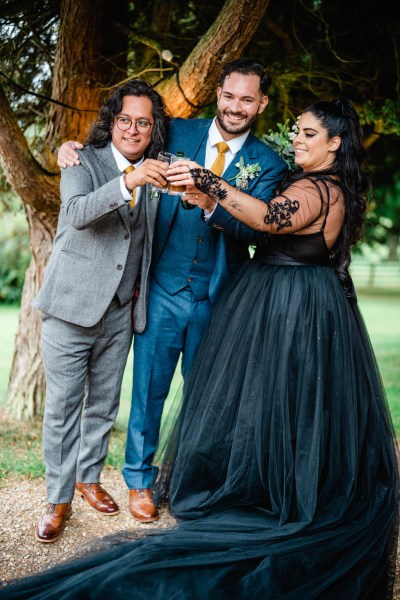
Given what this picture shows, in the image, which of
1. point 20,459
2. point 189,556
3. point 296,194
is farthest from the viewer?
point 20,459

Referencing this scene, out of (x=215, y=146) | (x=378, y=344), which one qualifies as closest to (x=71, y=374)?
(x=215, y=146)

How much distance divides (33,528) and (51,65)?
2947 mm

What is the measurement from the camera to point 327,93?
16.1 feet

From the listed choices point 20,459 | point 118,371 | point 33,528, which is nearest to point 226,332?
point 118,371

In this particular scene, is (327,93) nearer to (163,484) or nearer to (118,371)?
(118,371)

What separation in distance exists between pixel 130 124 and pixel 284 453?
66.8 inches

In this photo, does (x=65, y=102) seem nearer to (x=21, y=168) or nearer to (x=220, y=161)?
(x=21, y=168)

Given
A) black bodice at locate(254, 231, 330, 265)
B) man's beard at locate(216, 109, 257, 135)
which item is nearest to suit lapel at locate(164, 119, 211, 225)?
man's beard at locate(216, 109, 257, 135)

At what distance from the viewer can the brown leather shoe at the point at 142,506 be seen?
334cm

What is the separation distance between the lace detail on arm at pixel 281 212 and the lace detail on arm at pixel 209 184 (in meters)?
0.21

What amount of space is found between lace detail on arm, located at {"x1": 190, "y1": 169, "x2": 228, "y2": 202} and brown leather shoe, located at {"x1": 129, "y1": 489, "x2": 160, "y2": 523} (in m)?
1.65

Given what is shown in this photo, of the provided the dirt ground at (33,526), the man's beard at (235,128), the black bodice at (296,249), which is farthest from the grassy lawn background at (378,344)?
the man's beard at (235,128)

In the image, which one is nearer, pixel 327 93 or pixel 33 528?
pixel 33 528

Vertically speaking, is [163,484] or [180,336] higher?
[180,336]
